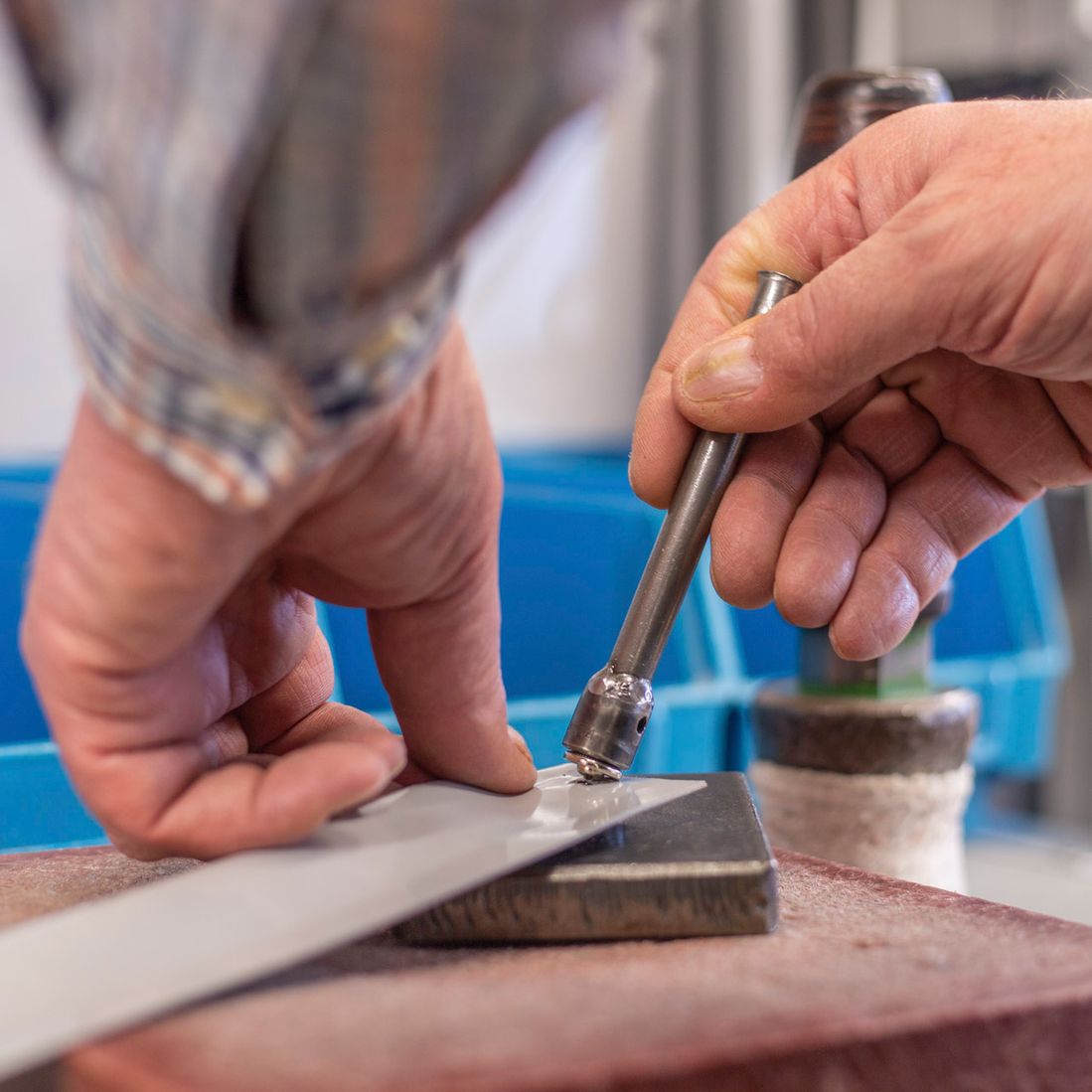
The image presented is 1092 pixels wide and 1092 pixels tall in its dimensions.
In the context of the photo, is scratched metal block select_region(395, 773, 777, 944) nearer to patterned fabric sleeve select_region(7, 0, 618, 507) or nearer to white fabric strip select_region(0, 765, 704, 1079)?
white fabric strip select_region(0, 765, 704, 1079)

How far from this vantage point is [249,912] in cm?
33

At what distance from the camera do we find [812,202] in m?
0.61

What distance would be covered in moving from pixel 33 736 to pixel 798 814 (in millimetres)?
497

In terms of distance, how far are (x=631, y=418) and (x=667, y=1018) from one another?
128 centimetres

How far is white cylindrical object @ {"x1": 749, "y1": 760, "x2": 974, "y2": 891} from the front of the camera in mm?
576

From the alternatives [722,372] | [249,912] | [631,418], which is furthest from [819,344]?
[631,418]

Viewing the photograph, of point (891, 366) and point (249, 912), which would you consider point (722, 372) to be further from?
point (249, 912)

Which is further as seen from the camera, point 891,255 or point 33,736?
point 33,736

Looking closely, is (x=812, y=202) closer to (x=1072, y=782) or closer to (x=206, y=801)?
(x=206, y=801)

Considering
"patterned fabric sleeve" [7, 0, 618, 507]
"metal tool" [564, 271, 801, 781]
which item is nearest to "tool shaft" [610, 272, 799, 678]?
"metal tool" [564, 271, 801, 781]

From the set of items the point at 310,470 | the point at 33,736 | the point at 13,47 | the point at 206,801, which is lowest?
the point at 33,736

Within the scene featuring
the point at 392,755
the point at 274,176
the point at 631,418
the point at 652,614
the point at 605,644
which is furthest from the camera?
the point at 631,418

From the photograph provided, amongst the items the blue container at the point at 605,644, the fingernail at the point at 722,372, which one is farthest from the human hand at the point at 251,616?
the blue container at the point at 605,644

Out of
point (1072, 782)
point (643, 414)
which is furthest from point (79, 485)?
point (1072, 782)
